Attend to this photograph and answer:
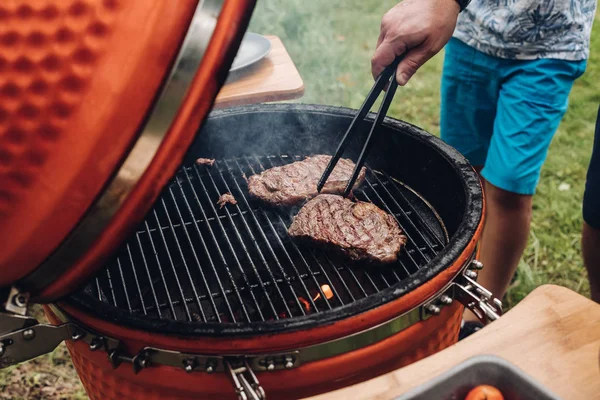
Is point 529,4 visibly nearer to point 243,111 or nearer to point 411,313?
point 243,111

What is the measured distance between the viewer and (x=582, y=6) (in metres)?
2.99

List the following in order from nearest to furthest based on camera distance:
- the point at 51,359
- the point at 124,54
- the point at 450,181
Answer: the point at 124,54, the point at 450,181, the point at 51,359

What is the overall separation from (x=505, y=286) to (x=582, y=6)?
1.88 m

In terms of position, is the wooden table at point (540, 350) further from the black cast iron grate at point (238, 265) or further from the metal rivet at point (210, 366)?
the black cast iron grate at point (238, 265)

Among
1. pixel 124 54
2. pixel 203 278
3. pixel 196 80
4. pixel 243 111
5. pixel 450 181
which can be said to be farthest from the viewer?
pixel 243 111

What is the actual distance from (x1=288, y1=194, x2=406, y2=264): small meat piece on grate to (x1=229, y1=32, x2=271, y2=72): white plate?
5.31 ft

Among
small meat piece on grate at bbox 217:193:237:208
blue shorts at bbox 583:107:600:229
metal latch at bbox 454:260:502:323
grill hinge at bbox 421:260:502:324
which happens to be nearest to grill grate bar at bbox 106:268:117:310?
small meat piece on grate at bbox 217:193:237:208

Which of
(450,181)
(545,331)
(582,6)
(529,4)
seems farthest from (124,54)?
(582,6)

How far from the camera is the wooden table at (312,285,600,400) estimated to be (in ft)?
4.87

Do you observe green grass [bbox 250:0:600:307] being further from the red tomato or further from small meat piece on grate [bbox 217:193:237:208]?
the red tomato

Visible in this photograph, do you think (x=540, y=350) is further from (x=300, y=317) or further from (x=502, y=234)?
(x=502, y=234)

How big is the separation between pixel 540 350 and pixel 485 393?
0.86 feet

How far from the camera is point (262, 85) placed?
12.0 ft

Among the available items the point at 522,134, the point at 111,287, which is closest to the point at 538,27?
the point at 522,134
